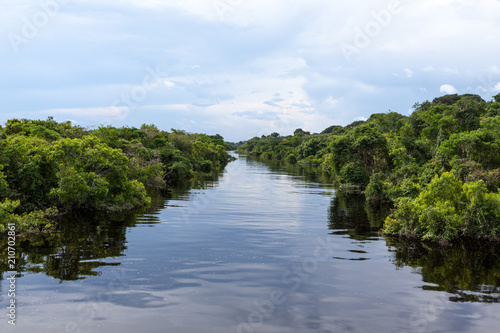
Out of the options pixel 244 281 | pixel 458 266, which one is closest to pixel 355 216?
pixel 458 266

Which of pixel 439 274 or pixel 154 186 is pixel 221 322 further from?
pixel 154 186

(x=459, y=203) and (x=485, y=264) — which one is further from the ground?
(x=459, y=203)

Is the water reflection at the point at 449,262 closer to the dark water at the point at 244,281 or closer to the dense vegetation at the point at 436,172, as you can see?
the dark water at the point at 244,281

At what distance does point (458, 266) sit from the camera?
2002 cm

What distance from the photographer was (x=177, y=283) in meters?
16.4

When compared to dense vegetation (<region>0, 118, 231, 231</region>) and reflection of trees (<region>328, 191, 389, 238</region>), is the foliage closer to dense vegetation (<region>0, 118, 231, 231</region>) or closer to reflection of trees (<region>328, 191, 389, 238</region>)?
reflection of trees (<region>328, 191, 389, 238</region>)

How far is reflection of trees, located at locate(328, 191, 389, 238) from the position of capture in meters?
29.3

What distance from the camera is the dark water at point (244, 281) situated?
13.2 m

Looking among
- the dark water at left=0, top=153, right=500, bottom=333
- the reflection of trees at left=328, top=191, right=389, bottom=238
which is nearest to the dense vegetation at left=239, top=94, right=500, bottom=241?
the reflection of trees at left=328, top=191, right=389, bottom=238

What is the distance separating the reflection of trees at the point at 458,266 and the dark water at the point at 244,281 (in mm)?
61

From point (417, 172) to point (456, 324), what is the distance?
3132 cm

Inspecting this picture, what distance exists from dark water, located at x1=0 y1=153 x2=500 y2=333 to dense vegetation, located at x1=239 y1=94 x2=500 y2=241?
1.74m

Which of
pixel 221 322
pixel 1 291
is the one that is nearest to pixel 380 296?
pixel 221 322

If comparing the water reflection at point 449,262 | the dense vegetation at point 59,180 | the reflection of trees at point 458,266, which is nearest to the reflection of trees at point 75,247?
the dense vegetation at point 59,180
